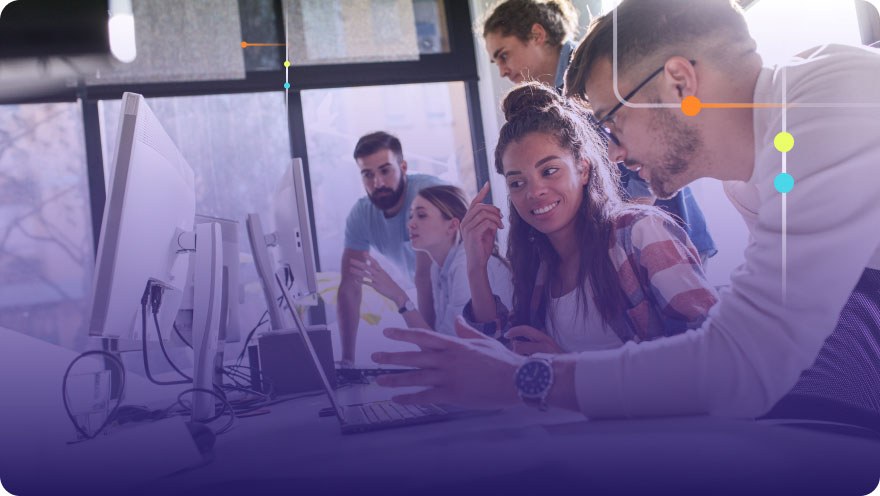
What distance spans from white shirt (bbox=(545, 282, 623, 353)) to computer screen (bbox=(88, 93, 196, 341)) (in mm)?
1004

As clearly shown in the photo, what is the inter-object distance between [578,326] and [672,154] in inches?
21.5

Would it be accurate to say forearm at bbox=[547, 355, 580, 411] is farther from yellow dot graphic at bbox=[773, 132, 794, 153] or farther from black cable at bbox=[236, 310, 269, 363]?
black cable at bbox=[236, 310, 269, 363]

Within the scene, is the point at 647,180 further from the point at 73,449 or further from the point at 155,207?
the point at 73,449

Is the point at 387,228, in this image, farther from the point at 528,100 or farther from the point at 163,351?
the point at 163,351

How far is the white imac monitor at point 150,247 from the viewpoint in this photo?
1246 mm

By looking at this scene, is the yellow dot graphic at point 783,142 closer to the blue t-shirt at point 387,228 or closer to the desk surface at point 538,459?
the desk surface at point 538,459

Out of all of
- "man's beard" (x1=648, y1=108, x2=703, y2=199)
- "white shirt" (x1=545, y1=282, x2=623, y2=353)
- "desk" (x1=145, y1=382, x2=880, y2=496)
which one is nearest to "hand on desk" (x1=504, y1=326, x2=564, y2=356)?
"white shirt" (x1=545, y1=282, x2=623, y2=353)

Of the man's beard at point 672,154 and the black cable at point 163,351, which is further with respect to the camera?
the man's beard at point 672,154

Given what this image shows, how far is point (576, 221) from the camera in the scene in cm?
181

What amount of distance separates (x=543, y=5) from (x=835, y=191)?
0.98m

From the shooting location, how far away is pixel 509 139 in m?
1.87

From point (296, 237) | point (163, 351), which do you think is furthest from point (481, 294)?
point (163, 351)

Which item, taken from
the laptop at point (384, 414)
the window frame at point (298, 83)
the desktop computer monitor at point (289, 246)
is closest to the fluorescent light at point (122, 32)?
the window frame at point (298, 83)

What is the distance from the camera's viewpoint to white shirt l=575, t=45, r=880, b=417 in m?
1.47
